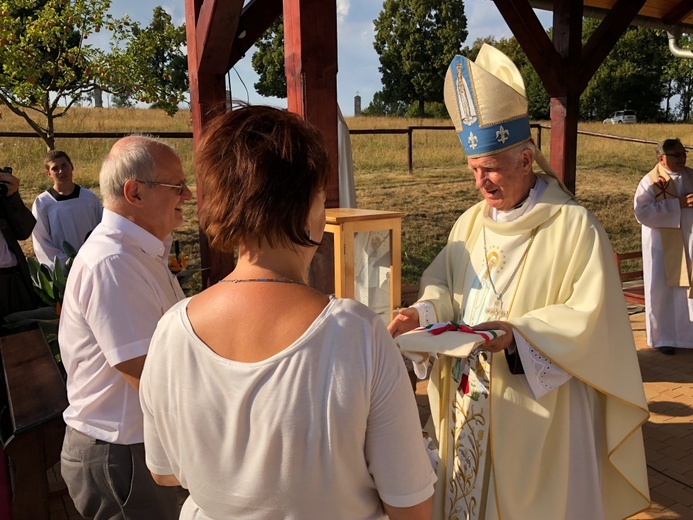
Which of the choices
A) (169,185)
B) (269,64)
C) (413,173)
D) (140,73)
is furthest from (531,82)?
(169,185)

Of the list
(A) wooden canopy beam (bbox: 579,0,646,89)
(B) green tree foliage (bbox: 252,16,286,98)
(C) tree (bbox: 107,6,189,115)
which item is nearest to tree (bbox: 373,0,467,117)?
(B) green tree foliage (bbox: 252,16,286,98)

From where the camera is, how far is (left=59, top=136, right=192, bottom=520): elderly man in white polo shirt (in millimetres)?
1646

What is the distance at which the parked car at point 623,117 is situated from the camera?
40.2m

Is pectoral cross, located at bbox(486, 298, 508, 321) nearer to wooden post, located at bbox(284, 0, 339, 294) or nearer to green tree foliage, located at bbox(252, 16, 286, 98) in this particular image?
wooden post, located at bbox(284, 0, 339, 294)

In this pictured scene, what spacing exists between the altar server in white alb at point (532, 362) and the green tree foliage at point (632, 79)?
4250 cm

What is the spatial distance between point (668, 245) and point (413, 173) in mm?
9739

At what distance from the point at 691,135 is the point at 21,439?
2644cm

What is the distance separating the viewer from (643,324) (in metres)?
6.11

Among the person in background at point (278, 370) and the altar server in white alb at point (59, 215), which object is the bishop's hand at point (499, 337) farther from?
the altar server in white alb at point (59, 215)

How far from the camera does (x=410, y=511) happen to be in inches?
44.4

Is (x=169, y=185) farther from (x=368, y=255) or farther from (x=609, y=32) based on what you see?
(x=609, y=32)

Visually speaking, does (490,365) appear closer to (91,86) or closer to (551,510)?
(551,510)

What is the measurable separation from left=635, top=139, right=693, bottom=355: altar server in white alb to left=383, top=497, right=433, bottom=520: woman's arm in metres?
4.78

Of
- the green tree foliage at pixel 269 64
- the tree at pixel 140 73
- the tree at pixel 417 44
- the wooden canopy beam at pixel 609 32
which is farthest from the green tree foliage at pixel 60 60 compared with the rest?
the tree at pixel 417 44
